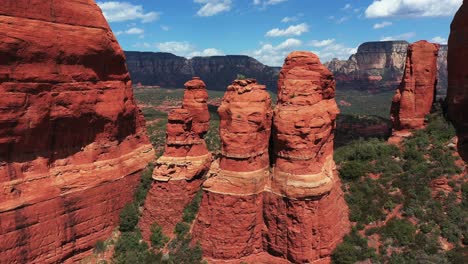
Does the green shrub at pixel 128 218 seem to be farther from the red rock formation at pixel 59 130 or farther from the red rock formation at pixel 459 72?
the red rock formation at pixel 459 72

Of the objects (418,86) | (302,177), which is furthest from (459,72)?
(302,177)

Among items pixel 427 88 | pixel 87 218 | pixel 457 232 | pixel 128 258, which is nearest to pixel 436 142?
pixel 427 88

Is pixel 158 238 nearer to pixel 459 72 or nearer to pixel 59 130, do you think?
pixel 59 130

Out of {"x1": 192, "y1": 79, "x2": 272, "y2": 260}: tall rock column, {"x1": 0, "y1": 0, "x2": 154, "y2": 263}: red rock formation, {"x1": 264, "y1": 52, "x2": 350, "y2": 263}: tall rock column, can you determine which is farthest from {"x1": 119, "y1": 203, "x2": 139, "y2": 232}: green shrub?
{"x1": 264, "y1": 52, "x2": 350, "y2": 263}: tall rock column

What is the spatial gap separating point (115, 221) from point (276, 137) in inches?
742

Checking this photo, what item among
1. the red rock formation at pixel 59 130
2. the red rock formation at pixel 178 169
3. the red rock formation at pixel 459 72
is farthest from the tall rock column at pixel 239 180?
the red rock formation at pixel 459 72

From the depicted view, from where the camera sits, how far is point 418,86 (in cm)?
4625

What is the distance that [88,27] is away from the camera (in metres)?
29.1

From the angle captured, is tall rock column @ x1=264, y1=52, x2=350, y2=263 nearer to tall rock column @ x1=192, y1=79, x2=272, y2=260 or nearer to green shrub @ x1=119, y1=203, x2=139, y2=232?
tall rock column @ x1=192, y1=79, x2=272, y2=260

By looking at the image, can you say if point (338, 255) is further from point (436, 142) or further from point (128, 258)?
point (436, 142)

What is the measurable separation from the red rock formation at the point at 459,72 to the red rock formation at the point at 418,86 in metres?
2.71

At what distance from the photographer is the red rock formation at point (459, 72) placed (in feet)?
134

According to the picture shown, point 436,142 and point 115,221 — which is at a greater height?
point 436,142

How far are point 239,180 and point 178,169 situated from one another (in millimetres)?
8629
